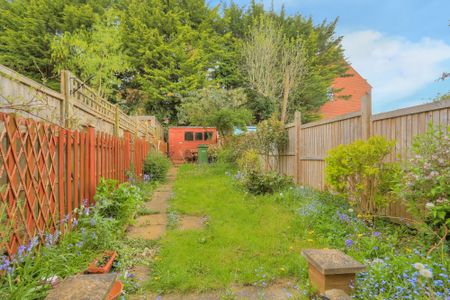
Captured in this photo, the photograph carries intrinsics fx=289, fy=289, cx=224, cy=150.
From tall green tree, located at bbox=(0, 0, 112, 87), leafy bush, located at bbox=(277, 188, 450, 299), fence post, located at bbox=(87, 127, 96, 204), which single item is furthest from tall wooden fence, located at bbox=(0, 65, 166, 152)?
tall green tree, located at bbox=(0, 0, 112, 87)

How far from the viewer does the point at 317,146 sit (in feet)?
21.3

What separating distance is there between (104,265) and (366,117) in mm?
4260

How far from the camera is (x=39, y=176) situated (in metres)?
2.94

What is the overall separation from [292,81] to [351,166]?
1102cm

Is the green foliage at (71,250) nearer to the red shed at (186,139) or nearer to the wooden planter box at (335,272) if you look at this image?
the wooden planter box at (335,272)

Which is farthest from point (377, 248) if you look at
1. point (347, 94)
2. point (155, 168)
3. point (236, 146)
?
point (347, 94)

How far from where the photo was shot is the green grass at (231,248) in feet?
9.17

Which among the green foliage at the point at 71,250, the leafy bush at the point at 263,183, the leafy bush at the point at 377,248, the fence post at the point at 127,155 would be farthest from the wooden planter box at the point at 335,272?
the fence post at the point at 127,155

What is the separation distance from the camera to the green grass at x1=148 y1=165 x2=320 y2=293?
280 centimetres

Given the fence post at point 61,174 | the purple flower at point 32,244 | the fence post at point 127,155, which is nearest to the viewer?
the purple flower at point 32,244

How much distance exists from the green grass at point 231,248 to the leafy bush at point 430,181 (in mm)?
1223

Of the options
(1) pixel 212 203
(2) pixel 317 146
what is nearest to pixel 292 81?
(2) pixel 317 146

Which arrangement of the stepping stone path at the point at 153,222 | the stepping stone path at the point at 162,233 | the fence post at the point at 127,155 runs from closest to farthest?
the stepping stone path at the point at 162,233
the stepping stone path at the point at 153,222
the fence post at the point at 127,155

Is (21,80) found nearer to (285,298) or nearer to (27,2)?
(285,298)
